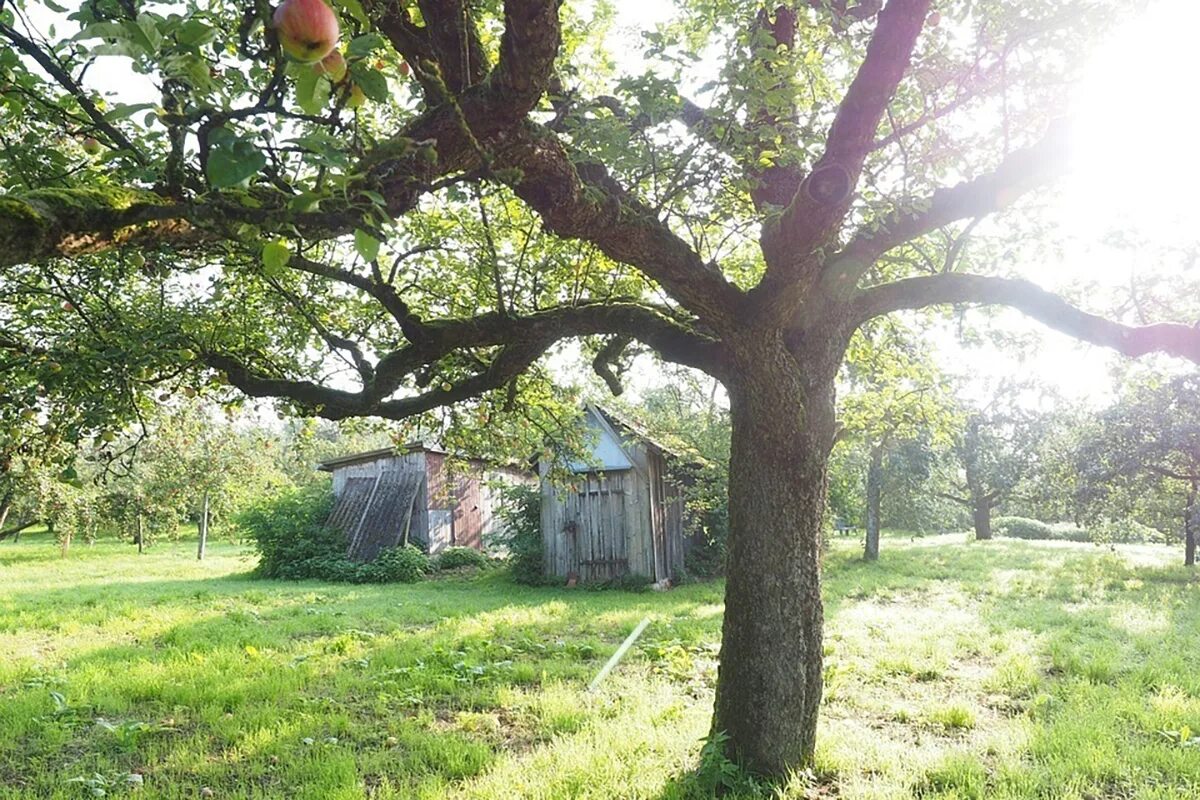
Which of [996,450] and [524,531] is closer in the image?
[524,531]

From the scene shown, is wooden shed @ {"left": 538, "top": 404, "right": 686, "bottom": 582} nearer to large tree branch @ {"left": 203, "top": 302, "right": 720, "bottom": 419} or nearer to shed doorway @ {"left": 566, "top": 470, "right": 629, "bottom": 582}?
shed doorway @ {"left": 566, "top": 470, "right": 629, "bottom": 582}

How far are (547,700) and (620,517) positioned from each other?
1051 centimetres

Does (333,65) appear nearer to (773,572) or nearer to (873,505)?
(773,572)

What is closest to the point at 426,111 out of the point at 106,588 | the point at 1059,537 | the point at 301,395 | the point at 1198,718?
the point at 301,395

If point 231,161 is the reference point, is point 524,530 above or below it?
below

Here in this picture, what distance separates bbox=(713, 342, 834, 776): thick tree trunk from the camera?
436 cm

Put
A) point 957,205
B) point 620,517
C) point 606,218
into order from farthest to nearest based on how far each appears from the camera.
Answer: point 620,517 → point 957,205 → point 606,218

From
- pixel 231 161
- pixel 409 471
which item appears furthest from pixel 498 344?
pixel 409 471

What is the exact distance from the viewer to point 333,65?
51.1 inches

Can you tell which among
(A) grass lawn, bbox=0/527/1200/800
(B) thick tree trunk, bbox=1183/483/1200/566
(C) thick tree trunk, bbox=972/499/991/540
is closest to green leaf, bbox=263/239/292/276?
(A) grass lawn, bbox=0/527/1200/800

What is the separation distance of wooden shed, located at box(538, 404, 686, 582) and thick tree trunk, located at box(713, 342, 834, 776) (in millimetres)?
11179

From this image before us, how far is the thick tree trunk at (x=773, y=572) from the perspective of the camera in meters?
4.36

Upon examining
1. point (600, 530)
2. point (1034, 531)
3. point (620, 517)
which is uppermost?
point (620, 517)

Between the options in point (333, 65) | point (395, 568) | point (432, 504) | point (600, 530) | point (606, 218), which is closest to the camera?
point (333, 65)
